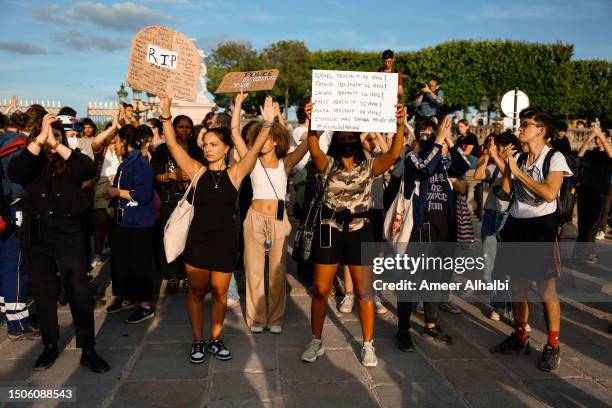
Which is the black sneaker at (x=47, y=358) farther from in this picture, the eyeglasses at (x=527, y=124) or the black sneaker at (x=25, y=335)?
the eyeglasses at (x=527, y=124)

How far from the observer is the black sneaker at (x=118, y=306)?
560 centimetres

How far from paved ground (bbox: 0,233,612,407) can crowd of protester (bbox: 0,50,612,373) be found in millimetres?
150

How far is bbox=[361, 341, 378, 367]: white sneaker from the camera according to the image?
13.9 ft

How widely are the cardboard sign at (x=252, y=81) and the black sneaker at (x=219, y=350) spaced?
2198 mm

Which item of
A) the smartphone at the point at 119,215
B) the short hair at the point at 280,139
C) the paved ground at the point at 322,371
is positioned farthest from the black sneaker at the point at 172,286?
the short hair at the point at 280,139

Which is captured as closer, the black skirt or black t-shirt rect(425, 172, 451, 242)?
black t-shirt rect(425, 172, 451, 242)

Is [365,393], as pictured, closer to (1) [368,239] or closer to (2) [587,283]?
(1) [368,239]

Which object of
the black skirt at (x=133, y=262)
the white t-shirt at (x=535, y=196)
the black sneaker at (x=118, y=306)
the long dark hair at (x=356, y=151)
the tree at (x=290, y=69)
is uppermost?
the tree at (x=290, y=69)

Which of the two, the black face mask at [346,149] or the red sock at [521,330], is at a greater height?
the black face mask at [346,149]

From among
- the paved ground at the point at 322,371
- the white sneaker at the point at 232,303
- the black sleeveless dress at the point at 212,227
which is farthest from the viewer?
the white sneaker at the point at 232,303

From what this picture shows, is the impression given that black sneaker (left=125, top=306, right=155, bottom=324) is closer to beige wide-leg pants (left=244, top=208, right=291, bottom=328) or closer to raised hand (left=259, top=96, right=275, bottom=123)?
beige wide-leg pants (left=244, top=208, right=291, bottom=328)

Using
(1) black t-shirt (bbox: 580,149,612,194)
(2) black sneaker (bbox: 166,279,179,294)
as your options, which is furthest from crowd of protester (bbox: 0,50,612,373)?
(1) black t-shirt (bbox: 580,149,612,194)

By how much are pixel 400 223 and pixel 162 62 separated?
8.24ft

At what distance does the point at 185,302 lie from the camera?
234 inches
